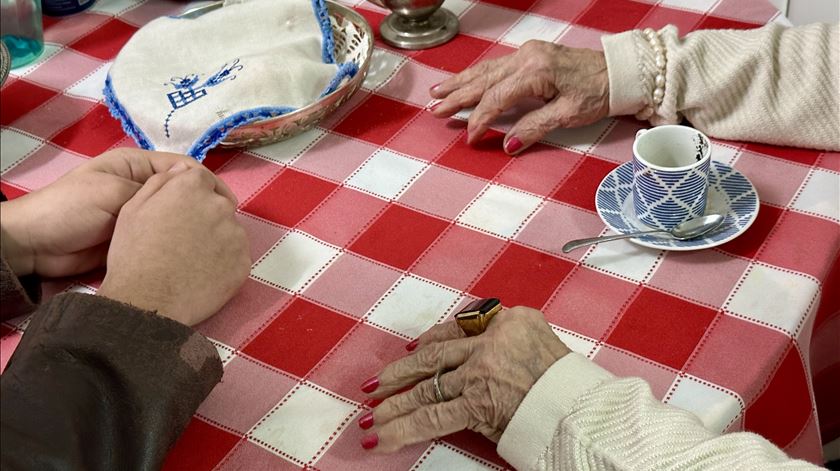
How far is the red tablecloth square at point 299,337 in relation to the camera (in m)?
0.84

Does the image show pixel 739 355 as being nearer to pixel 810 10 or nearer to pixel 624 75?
pixel 624 75

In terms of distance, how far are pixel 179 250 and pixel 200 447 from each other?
180 millimetres

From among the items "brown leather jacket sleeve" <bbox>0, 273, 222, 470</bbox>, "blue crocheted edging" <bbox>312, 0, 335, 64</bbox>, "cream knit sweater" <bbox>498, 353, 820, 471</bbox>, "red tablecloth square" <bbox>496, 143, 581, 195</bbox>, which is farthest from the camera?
"blue crocheted edging" <bbox>312, 0, 335, 64</bbox>

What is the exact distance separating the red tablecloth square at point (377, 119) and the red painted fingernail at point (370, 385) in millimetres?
353

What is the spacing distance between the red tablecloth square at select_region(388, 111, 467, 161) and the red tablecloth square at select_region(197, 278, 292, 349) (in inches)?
9.5

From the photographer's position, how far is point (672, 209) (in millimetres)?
898

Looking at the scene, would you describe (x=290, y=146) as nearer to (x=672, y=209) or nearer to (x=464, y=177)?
(x=464, y=177)

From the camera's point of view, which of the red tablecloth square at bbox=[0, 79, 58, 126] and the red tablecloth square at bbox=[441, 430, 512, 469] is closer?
the red tablecloth square at bbox=[441, 430, 512, 469]

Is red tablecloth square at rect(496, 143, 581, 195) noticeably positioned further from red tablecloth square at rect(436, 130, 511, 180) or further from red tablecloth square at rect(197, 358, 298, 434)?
red tablecloth square at rect(197, 358, 298, 434)

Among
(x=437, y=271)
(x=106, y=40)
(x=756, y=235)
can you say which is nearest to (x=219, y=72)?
(x=106, y=40)

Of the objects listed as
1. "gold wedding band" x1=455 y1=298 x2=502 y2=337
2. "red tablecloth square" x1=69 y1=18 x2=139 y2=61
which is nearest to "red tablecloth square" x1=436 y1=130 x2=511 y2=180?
"gold wedding band" x1=455 y1=298 x2=502 y2=337

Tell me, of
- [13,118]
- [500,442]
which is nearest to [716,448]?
[500,442]

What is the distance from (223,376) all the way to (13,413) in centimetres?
28

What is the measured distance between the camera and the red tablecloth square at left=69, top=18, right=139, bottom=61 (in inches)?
48.2
